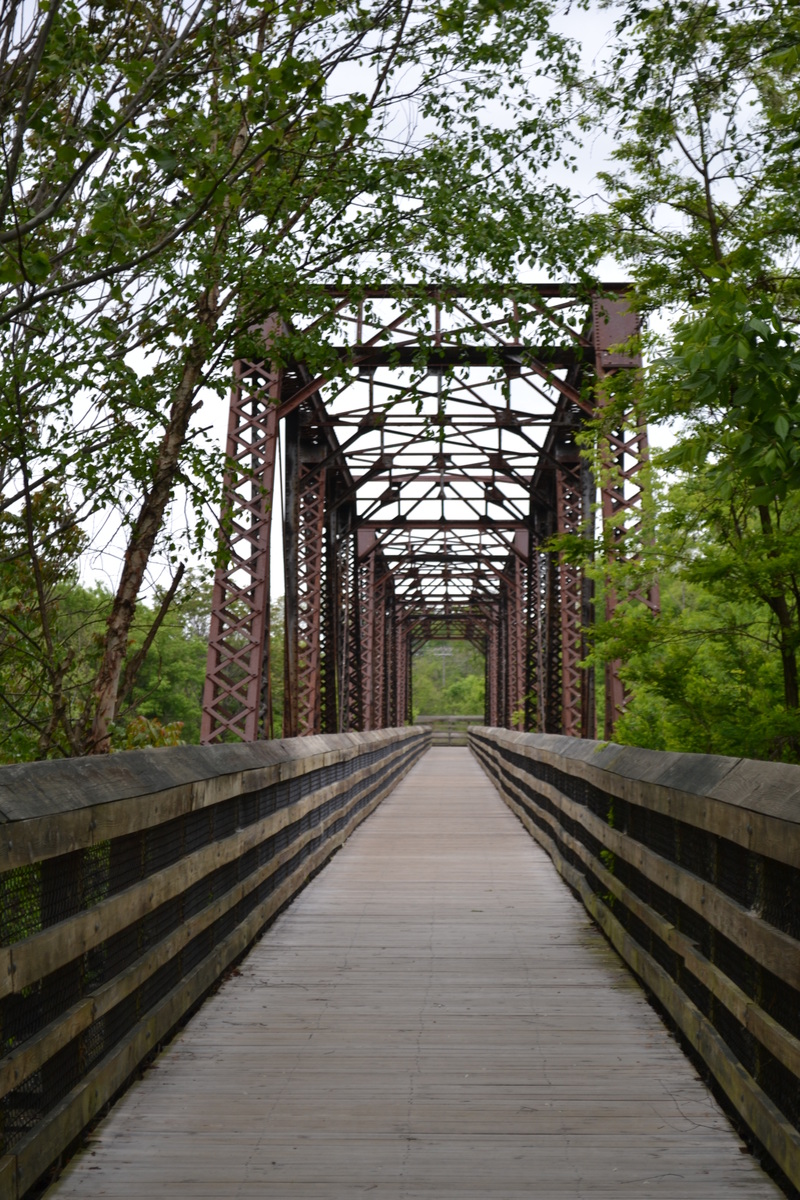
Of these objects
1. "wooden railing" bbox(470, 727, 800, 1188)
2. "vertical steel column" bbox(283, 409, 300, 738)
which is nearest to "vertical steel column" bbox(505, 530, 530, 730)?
"vertical steel column" bbox(283, 409, 300, 738)

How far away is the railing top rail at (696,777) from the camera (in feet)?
10.3

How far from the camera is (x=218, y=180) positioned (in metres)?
5.19

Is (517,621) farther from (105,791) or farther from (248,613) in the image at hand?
(105,791)

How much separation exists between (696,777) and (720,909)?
56 centimetres

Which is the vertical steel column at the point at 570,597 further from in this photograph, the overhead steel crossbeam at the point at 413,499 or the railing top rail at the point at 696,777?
the railing top rail at the point at 696,777

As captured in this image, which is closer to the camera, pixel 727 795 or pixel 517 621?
pixel 727 795

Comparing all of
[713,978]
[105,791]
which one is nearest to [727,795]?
[713,978]

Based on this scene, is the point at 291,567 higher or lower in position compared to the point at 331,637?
higher

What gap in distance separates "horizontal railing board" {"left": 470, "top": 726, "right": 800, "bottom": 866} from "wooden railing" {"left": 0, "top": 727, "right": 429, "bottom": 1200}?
5.76ft

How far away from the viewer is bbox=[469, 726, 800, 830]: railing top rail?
3139 millimetres

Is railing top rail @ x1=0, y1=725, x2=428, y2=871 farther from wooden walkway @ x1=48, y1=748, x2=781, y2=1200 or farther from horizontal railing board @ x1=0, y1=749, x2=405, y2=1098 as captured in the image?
wooden walkway @ x1=48, y1=748, x2=781, y2=1200

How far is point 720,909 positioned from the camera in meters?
3.75

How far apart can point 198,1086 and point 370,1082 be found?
0.57m

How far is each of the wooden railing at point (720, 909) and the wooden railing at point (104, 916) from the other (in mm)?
1763
